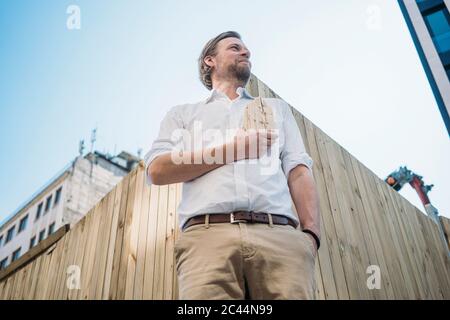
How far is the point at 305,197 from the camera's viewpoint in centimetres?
160

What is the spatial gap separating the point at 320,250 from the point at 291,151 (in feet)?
2.95

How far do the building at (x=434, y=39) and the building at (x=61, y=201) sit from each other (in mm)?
24683

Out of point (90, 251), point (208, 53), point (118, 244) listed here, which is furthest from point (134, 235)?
point (208, 53)

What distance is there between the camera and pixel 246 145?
149 centimetres

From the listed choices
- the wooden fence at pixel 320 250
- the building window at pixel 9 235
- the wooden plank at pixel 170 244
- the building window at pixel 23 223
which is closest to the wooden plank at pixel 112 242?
the wooden fence at pixel 320 250

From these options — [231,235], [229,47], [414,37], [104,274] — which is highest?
[414,37]

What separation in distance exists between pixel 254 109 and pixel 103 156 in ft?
101

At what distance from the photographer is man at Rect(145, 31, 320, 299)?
1.21 m

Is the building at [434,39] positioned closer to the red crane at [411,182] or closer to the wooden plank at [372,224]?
the wooden plank at [372,224]

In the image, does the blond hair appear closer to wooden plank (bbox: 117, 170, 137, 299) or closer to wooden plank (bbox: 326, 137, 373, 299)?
wooden plank (bbox: 117, 170, 137, 299)

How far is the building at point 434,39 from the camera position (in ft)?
14.0

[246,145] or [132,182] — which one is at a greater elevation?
[132,182]
